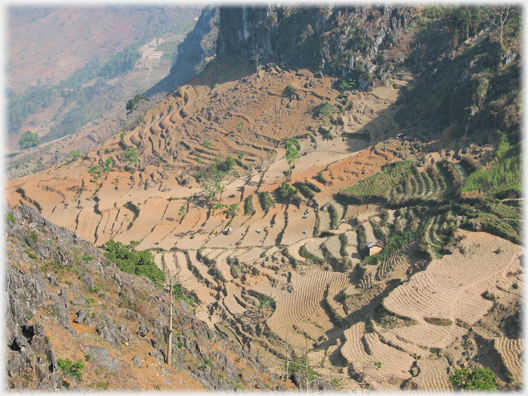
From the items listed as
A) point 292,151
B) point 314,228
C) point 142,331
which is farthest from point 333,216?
point 142,331

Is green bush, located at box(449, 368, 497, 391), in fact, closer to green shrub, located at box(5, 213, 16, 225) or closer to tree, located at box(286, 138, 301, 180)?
green shrub, located at box(5, 213, 16, 225)

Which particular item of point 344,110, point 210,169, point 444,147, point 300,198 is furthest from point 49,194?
point 444,147

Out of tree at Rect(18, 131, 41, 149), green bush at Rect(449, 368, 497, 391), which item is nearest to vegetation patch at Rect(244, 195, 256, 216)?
green bush at Rect(449, 368, 497, 391)

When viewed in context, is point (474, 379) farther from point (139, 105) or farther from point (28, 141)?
point (28, 141)

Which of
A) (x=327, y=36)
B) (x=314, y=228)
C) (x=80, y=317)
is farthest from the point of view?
(x=327, y=36)

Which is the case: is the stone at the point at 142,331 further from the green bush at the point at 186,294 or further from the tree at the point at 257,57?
the tree at the point at 257,57

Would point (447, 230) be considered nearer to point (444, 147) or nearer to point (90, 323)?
point (444, 147)

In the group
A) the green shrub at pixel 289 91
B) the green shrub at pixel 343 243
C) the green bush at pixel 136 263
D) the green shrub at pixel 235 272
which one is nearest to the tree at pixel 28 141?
the green shrub at pixel 289 91
